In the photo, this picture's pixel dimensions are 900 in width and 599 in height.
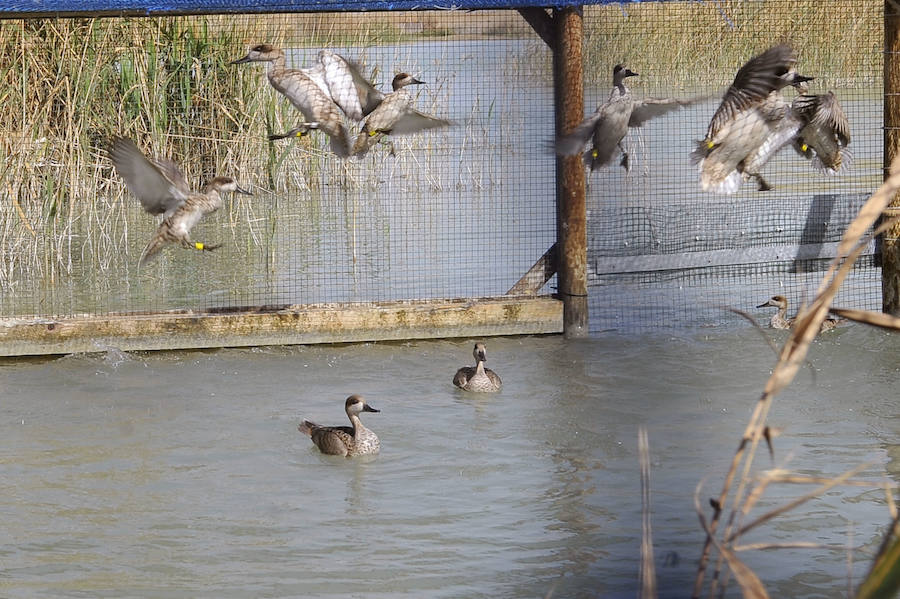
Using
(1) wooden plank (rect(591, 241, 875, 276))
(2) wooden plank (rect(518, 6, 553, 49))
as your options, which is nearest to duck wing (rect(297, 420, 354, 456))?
(2) wooden plank (rect(518, 6, 553, 49))

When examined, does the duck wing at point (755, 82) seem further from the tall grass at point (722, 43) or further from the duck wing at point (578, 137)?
the tall grass at point (722, 43)

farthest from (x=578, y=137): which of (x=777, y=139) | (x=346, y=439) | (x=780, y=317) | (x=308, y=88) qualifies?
(x=346, y=439)

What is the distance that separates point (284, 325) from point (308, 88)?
1.64 meters

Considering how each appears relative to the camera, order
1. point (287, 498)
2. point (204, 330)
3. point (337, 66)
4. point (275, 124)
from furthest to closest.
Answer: point (275, 124) < point (204, 330) < point (337, 66) < point (287, 498)

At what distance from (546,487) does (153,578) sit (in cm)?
159

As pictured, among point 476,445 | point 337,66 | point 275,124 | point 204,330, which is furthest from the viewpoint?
point 275,124

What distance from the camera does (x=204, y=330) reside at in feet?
23.6

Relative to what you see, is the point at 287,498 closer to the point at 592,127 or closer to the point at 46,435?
the point at 46,435

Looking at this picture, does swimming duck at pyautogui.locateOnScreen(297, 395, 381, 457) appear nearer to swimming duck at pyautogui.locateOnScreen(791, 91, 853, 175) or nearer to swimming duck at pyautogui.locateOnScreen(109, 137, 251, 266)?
swimming duck at pyautogui.locateOnScreen(109, 137, 251, 266)

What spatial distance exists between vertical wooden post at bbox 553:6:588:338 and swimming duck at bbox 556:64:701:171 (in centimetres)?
48

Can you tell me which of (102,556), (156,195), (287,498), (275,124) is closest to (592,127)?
(156,195)

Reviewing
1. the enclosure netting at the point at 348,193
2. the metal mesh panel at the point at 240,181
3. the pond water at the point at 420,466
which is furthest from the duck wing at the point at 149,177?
the enclosure netting at the point at 348,193

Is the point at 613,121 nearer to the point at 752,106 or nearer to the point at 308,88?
the point at 752,106

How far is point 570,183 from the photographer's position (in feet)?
24.1
